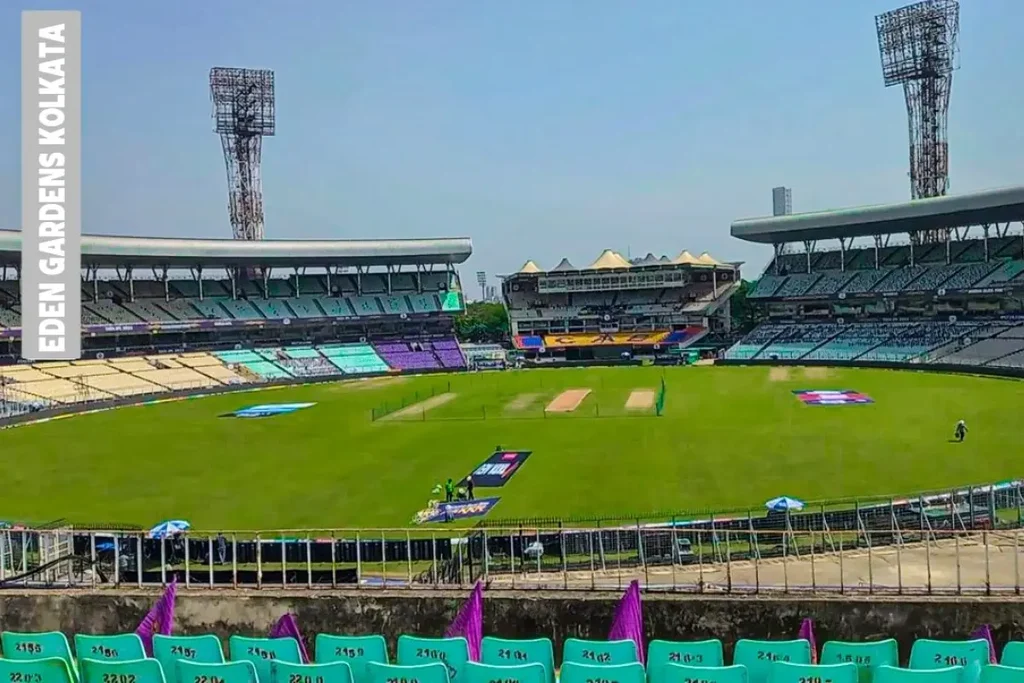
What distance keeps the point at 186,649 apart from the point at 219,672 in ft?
3.89

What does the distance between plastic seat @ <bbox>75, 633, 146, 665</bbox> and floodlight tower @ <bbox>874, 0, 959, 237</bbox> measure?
257 feet

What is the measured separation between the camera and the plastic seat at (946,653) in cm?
739

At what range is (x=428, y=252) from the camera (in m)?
87.2

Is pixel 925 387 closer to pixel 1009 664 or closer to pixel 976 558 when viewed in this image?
pixel 976 558

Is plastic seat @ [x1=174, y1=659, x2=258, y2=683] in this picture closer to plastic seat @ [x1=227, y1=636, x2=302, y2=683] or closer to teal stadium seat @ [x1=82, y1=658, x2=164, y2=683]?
teal stadium seat @ [x1=82, y1=658, x2=164, y2=683]

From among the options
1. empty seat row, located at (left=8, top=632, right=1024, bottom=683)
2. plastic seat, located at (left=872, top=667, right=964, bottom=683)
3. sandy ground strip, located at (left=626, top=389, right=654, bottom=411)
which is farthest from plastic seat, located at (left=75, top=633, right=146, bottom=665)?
sandy ground strip, located at (left=626, top=389, right=654, bottom=411)

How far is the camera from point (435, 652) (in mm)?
7922

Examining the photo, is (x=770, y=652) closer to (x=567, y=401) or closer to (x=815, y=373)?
(x=567, y=401)

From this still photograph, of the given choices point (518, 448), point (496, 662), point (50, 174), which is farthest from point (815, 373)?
point (496, 662)

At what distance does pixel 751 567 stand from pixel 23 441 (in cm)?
3876

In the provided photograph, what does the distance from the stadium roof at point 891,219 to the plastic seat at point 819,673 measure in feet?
210

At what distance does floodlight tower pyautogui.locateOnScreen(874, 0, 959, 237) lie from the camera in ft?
230

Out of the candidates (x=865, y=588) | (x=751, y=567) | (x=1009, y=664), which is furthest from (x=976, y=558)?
(x=1009, y=664)

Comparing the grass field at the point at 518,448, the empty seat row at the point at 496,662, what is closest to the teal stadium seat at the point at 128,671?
the empty seat row at the point at 496,662
